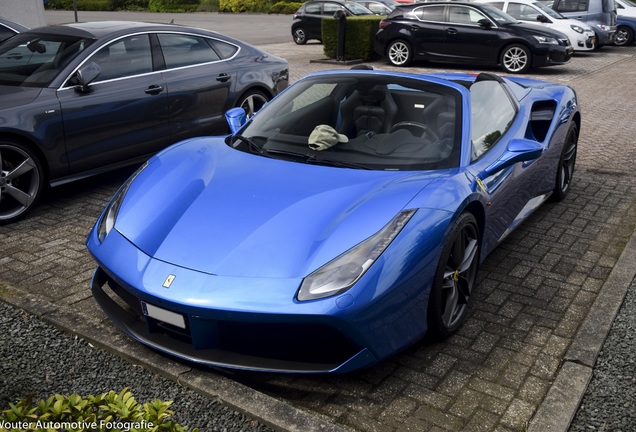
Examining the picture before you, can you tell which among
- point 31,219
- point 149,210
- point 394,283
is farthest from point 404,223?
point 31,219

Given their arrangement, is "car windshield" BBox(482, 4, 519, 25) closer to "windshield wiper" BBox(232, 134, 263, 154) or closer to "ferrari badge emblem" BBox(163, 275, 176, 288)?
"windshield wiper" BBox(232, 134, 263, 154)

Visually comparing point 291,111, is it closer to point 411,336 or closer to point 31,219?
point 411,336

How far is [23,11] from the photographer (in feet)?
49.4

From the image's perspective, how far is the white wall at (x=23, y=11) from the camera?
14.7 metres

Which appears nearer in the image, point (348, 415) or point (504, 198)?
point (348, 415)

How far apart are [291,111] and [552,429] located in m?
2.66

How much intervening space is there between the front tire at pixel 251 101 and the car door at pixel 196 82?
27 cm

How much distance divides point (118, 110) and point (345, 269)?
153 inches

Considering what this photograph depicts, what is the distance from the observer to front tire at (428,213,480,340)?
366 centimetres

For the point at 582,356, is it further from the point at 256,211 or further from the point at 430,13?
the point at 430,13

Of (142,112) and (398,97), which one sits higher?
(398,97)

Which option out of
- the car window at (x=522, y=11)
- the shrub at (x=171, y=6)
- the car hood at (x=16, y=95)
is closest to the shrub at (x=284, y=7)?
the shrub at (x=171, y=6)

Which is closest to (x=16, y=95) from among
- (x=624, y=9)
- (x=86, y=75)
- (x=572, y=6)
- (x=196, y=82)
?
(x=86, y=75)

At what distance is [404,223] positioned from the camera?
353 cm
